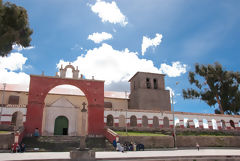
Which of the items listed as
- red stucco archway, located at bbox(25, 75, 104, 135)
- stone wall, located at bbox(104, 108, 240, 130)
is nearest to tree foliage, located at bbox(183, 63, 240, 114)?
stone wall, located at bbox(104, 108, 240, 130)

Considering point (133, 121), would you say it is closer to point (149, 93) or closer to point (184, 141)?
point (149, 93)

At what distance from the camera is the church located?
2411 centimetres

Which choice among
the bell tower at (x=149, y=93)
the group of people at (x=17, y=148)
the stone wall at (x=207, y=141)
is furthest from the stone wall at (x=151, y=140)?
the bell tower at (x=149, y=93)

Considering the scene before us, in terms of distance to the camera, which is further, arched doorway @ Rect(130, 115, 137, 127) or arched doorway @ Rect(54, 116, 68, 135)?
arched doorway @ Rect(130, 115, 137, 127)

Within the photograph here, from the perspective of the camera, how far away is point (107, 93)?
36281 mm

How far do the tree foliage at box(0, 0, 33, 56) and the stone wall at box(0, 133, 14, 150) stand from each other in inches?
283

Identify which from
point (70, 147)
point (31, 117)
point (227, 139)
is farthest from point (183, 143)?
point (31, 117)

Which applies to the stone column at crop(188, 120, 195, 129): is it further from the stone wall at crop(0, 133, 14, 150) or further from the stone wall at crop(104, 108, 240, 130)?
the stone wall at crop(0, 133, 14, 150)

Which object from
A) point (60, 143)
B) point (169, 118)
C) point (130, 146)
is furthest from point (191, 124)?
point (60, 143)

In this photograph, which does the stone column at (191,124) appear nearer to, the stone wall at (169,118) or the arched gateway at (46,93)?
the stone wall at (169,118)

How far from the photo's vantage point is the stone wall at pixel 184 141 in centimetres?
2139

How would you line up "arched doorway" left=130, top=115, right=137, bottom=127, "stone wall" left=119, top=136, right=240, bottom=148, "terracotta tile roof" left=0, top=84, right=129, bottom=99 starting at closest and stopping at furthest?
"stone wall" left=119, top=136, right=240, bottom=148 → "arched doorway" left=130, top=115, right=137, bottom=127 → "terracotta tile roof" left=0, top=84, right=129, bottom=99

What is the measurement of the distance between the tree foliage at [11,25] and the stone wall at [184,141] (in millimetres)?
13340

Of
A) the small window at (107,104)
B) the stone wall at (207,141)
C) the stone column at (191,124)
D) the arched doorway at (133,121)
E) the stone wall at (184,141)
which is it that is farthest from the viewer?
the small window at (107,104)
